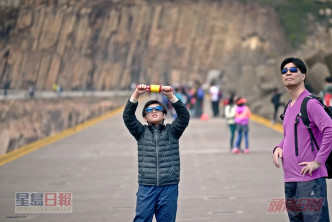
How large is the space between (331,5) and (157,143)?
235 ft

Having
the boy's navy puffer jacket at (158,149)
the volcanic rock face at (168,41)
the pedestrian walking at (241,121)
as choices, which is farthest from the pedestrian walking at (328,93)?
the volcanic rock face at (168,41)

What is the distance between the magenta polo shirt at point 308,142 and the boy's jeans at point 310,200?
0.05 metres

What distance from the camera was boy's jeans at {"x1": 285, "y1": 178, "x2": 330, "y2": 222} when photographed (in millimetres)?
A: 6781

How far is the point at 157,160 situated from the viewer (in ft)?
25.3

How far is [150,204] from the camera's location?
7.66 meters

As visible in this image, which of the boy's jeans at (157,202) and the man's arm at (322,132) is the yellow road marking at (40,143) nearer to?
the boy's jeans at (157,202)

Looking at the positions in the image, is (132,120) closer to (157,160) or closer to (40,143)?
(157,160)

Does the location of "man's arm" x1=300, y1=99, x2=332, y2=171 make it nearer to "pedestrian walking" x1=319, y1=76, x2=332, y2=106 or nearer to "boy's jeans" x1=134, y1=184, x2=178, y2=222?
"boy's jeans" x1=134, y1=184, x2=178, y2=222

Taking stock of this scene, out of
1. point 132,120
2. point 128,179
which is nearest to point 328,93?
point 128,179

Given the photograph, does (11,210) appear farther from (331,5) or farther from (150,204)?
(331,5)

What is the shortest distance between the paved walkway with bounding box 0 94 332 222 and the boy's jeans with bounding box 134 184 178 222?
260cm

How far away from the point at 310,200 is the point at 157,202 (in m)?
1.57

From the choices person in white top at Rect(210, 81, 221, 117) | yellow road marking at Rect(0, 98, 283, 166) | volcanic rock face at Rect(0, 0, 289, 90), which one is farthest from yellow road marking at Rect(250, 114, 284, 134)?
volcanic rock face at Rect(0, 0, 289, 90)

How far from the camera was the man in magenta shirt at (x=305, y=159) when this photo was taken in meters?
6.76
